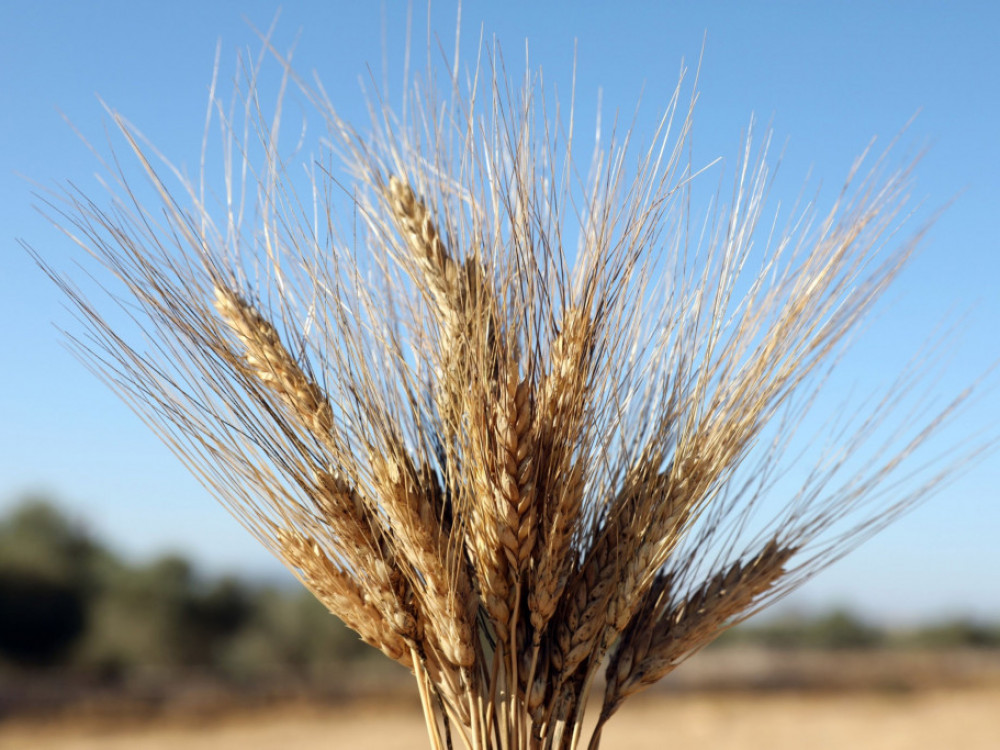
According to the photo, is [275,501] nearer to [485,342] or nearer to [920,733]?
[485,342]

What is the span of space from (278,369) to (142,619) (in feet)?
41.1

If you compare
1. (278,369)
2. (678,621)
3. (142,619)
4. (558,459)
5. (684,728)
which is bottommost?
(684,728)

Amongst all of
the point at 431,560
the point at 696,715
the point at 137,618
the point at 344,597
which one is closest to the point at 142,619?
the point at 137,618

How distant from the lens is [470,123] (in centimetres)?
102

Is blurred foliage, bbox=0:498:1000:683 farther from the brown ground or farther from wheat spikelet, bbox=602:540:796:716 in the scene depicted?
wheat spikelet, bbox=602:540:796:716

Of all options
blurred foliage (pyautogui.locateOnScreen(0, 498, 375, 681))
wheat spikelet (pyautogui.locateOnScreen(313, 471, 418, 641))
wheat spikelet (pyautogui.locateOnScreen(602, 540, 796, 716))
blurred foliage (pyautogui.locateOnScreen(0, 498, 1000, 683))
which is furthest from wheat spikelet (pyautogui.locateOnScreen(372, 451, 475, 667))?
blurred foliage (pyautogui.locateOnScreen(0, 498, 375, 681))

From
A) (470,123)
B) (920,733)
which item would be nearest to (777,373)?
(470,123)

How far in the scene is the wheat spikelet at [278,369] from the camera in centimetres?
98

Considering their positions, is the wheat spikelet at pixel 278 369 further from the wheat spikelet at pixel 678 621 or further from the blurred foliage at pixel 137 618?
the blurred foliage at pixel 137 618

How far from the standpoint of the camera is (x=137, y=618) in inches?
465

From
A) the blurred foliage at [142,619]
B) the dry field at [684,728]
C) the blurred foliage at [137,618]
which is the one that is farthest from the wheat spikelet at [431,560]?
the blurred foliage at [142,619]

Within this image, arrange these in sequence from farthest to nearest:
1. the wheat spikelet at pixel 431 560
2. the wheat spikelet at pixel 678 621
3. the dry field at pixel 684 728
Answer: the dry field at pixel 684 728, the wheat spikelet at pixel 678 621, the wheat spikelet at pixel 431 560

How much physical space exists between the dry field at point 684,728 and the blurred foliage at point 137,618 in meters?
2.96

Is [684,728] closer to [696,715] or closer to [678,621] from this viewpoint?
[696,715]
